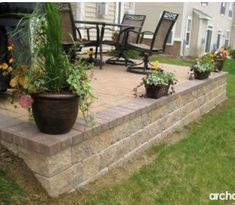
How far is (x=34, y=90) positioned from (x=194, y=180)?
167cm

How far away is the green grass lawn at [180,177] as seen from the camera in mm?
2857

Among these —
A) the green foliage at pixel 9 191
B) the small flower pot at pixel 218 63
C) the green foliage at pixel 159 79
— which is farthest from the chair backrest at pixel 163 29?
the green foliage at pixel 9 191

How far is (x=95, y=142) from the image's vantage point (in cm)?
302

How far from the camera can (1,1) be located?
327 centimetres

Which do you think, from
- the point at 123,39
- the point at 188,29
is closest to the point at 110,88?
the point at 123,39

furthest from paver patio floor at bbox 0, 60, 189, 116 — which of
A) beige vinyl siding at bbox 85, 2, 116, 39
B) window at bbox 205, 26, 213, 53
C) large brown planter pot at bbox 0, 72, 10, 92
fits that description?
window at bbox 205, 26, 213, 53

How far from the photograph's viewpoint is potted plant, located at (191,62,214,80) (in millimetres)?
5562

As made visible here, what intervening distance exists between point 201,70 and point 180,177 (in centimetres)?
257

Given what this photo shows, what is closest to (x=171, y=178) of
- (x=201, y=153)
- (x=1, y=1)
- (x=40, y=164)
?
(x=201, y=153)

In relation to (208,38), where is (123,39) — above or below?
above

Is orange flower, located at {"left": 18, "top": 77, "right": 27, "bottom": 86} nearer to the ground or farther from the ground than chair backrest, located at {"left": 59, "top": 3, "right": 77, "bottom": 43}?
nearer to the ground

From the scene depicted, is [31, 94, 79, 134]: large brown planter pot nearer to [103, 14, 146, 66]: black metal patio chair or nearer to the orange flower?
the orange flower

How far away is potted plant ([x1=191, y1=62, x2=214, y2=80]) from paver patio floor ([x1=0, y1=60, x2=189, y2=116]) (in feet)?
0.68

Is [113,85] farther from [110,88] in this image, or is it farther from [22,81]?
[22,81]
